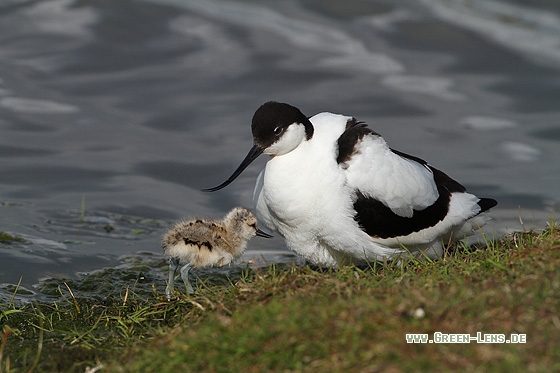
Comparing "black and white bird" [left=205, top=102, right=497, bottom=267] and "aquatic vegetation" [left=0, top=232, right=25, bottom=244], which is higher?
"black and white bird" [left=205, top=102, right=497, bottom=267]

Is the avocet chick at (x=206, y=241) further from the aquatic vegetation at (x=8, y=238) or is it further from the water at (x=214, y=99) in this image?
the aquatic vegetation at (x=8, y=238)

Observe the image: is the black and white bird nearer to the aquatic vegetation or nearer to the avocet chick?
the avocet chick

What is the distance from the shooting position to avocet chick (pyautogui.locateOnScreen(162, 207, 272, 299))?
6332 mm

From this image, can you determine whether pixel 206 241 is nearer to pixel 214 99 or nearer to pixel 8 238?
pixel 8 238

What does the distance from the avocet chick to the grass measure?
0.88 metres

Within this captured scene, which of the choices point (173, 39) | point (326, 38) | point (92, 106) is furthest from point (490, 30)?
point (92, 106)

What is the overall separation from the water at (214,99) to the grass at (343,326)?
2.33m

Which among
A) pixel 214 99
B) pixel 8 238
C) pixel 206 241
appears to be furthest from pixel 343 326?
pixel 214 99

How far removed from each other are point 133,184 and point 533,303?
6697 millimetres

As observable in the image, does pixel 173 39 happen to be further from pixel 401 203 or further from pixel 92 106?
pixel 401 203

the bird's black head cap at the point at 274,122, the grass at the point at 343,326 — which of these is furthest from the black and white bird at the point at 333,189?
the grass at the point at 343,326

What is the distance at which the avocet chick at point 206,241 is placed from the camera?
20.8 feet

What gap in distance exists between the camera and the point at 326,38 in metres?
13.9

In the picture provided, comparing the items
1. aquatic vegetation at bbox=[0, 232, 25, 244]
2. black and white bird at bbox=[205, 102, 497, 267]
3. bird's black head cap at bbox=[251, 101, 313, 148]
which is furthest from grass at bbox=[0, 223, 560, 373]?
aquatic vegetation at bbox=[0, 232, 25, 244]
